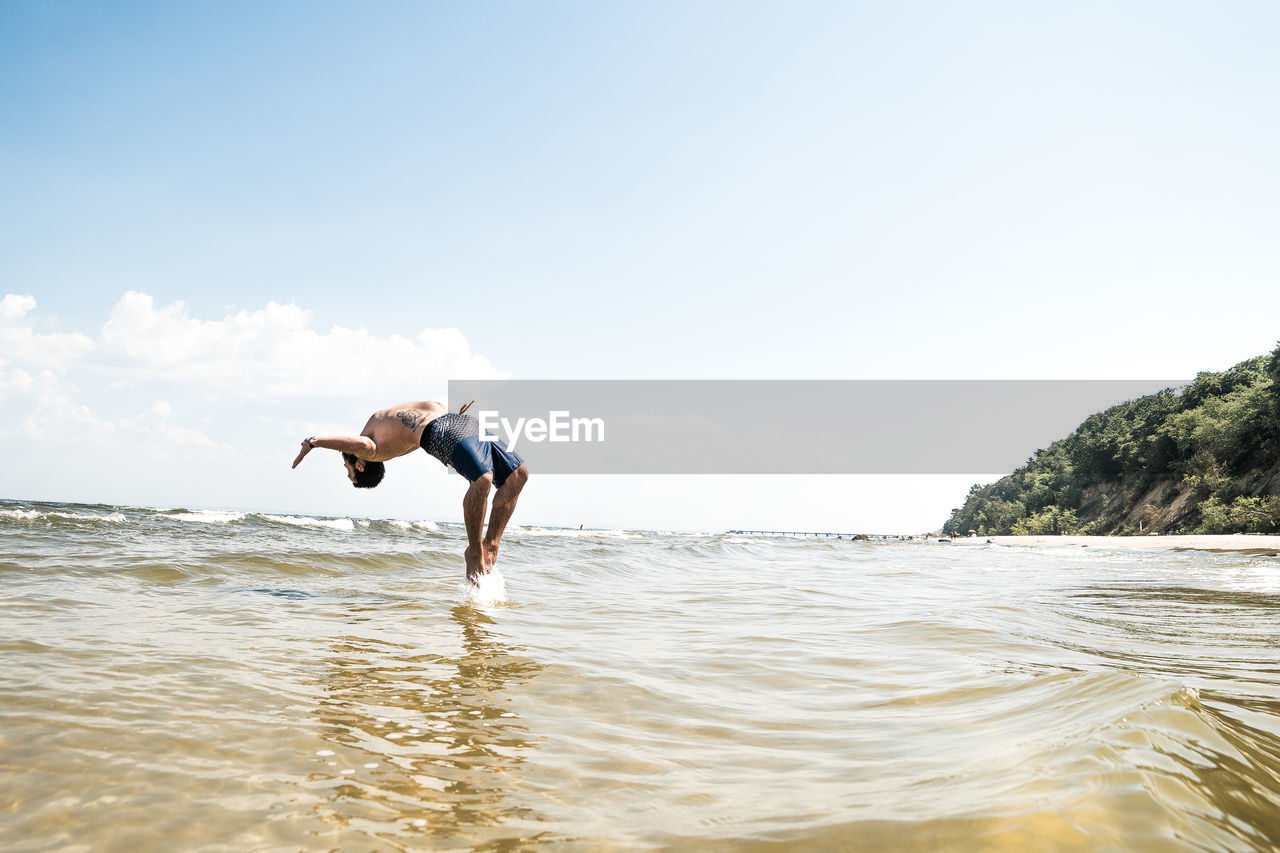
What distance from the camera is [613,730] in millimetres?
2289

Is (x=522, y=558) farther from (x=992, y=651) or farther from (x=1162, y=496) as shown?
(x=1162, y=496)

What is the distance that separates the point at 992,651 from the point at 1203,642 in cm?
156

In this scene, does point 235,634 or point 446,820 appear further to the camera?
point 235,634

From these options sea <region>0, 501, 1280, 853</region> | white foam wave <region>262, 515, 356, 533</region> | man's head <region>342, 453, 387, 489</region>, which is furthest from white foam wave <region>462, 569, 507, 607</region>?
white foam wave <region>262, 515, 356, 533</region>

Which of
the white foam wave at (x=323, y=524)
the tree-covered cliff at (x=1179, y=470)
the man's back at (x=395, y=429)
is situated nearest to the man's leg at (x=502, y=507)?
the man's back at (x=395, y=429)

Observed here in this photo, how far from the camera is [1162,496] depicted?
158 ft

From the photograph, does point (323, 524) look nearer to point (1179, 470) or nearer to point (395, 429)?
point (395, 429)

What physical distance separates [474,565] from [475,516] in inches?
17.1

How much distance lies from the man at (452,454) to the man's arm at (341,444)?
2 centimetres

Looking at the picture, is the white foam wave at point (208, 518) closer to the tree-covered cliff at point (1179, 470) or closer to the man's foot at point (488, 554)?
the man's foot at point (488, 554)

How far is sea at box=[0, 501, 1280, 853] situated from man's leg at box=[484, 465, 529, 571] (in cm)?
126

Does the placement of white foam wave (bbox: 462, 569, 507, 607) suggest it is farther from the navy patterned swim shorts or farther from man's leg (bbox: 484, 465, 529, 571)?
the navy patterned swim shorts

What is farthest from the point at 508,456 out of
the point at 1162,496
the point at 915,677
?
the point at 1162,496

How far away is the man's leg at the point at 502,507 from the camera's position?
6156 mm
